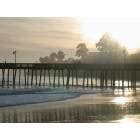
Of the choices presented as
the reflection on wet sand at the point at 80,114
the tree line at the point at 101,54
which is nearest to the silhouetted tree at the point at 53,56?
the tree line at the point at 101,54

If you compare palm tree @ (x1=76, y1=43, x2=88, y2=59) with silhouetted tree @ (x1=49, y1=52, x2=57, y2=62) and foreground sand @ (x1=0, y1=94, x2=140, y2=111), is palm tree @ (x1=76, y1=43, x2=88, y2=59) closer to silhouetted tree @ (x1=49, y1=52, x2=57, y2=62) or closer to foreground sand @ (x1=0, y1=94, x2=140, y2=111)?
silhouetted tree @ (x1=49, y1=52, x2=57, y2=62)

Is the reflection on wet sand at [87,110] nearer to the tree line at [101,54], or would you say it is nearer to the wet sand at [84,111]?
the wet sand at [84,111]

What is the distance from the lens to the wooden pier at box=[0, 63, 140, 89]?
6148 millimetres

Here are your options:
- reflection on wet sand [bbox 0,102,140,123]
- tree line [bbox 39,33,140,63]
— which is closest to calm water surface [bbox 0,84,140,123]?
reflection on wet sand [bbox 0,102,140,123]

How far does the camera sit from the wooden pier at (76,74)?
20.2ft

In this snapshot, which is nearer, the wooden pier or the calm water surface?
the calm water surface

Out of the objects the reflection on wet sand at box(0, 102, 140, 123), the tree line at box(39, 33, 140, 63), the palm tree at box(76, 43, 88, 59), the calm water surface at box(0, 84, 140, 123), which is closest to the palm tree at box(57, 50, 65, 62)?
the tree line at box(39, 33, 140, 63)

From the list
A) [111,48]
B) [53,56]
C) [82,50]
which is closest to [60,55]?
[53,56]

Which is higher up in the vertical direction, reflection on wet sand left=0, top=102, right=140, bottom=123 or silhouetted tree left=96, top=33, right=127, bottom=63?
silhouetted tree left=96, top=33, right=127, bottom=63

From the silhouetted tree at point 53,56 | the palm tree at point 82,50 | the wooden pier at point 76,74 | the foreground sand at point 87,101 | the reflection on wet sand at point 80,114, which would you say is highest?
the palm tree at point 82,50

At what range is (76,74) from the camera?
20.5 feet

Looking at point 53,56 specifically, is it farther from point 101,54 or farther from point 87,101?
point 87,101

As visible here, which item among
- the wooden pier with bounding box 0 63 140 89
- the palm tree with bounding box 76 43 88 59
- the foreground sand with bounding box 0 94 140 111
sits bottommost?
the foreground sand with bounding box 0 94 140 111
